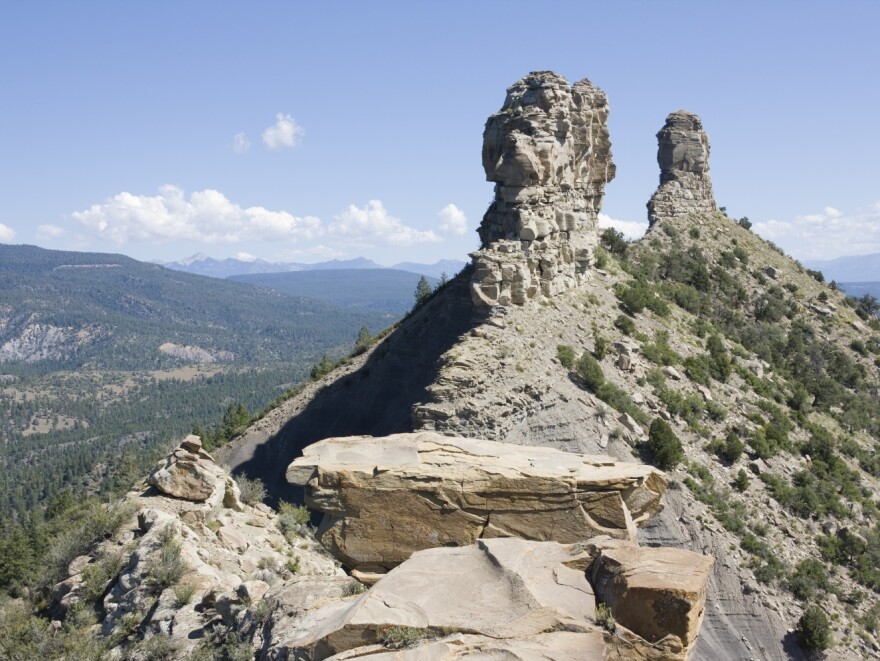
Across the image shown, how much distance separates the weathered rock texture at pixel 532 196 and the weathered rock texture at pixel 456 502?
24069mm

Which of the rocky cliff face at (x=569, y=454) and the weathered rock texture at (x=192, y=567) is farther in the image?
the weathered rock texture at (x=192, y=567)

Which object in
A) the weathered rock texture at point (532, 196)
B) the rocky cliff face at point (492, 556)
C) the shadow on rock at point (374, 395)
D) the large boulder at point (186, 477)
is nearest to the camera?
the rocky cliff face at point (492, 556)

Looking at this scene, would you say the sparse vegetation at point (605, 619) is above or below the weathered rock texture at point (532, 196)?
below

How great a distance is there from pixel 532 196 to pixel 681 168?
45420 mm

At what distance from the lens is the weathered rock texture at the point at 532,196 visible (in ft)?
135

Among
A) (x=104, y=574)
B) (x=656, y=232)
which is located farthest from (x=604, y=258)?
(x=104, y=574)

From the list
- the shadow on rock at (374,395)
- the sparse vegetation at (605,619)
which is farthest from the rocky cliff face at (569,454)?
the shadow on rock at (374,395)

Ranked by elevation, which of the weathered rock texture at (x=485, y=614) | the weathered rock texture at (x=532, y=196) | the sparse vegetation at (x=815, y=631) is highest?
the weathered rock texture at (x=532, y=196)

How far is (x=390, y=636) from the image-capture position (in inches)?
479

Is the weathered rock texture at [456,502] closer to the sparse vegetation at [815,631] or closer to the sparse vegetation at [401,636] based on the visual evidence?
the sparse vegetation at [401,636]

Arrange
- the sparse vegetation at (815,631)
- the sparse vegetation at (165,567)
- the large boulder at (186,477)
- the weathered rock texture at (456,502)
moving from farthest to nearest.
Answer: the sparse vegetation at (815,631) → the large boulder at (186,477) → the sparse vegetation at (165,567) → the weathered rock texture at (456,502)

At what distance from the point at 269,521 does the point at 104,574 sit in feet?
23.4

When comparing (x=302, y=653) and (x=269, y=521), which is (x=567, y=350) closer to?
(x=269, y=521)

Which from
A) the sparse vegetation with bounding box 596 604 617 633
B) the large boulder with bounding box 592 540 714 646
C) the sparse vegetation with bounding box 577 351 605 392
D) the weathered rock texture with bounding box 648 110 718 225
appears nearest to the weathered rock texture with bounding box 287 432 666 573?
the large boulder with bounding box 592 540 714 646
